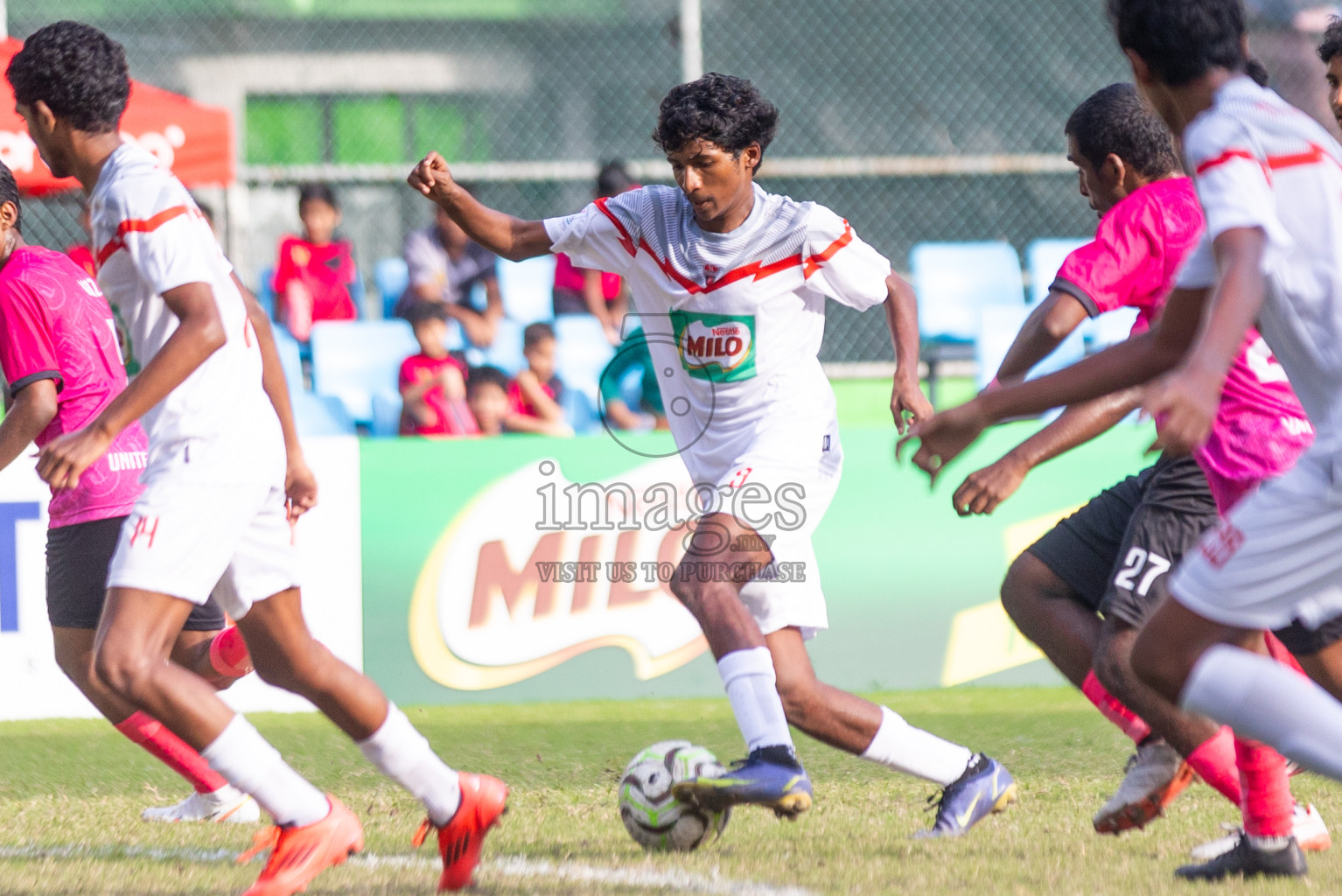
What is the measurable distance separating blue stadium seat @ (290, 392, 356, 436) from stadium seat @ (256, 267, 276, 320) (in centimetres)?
203

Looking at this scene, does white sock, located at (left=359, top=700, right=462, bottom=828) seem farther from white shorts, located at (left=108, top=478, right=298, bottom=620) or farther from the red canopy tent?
the red canopy tent

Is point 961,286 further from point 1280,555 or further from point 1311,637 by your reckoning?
point 1280,555

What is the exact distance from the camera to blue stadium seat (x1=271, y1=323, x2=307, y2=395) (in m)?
9.30

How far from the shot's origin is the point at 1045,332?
4.09 metres

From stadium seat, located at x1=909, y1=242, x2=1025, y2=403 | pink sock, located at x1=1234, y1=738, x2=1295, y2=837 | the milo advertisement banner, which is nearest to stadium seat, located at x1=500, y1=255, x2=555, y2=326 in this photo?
stadium seat, located at x1=909, y1=242, x2=1025, y2=403

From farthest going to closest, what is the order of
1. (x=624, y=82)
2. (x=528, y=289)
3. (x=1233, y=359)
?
(x=624, y=82) → (x=528, y=289) → (x=1233, y=359)

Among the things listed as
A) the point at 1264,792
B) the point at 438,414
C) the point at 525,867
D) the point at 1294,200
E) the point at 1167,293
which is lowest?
the point at 525,867

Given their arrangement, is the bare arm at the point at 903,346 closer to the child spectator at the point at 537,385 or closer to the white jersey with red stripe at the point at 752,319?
the white jersey with red stripe at the point at 752,319

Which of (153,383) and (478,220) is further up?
(478,220)

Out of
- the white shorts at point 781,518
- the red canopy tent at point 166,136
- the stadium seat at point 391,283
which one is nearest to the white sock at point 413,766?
the white shorts at point 781,518

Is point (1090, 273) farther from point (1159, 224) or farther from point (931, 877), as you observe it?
point (931, 877)

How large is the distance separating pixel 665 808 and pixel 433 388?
15.9 ft

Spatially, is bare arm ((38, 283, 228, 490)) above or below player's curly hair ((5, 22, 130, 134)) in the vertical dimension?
below

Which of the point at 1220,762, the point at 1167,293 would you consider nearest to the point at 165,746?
the point at 1220,762
